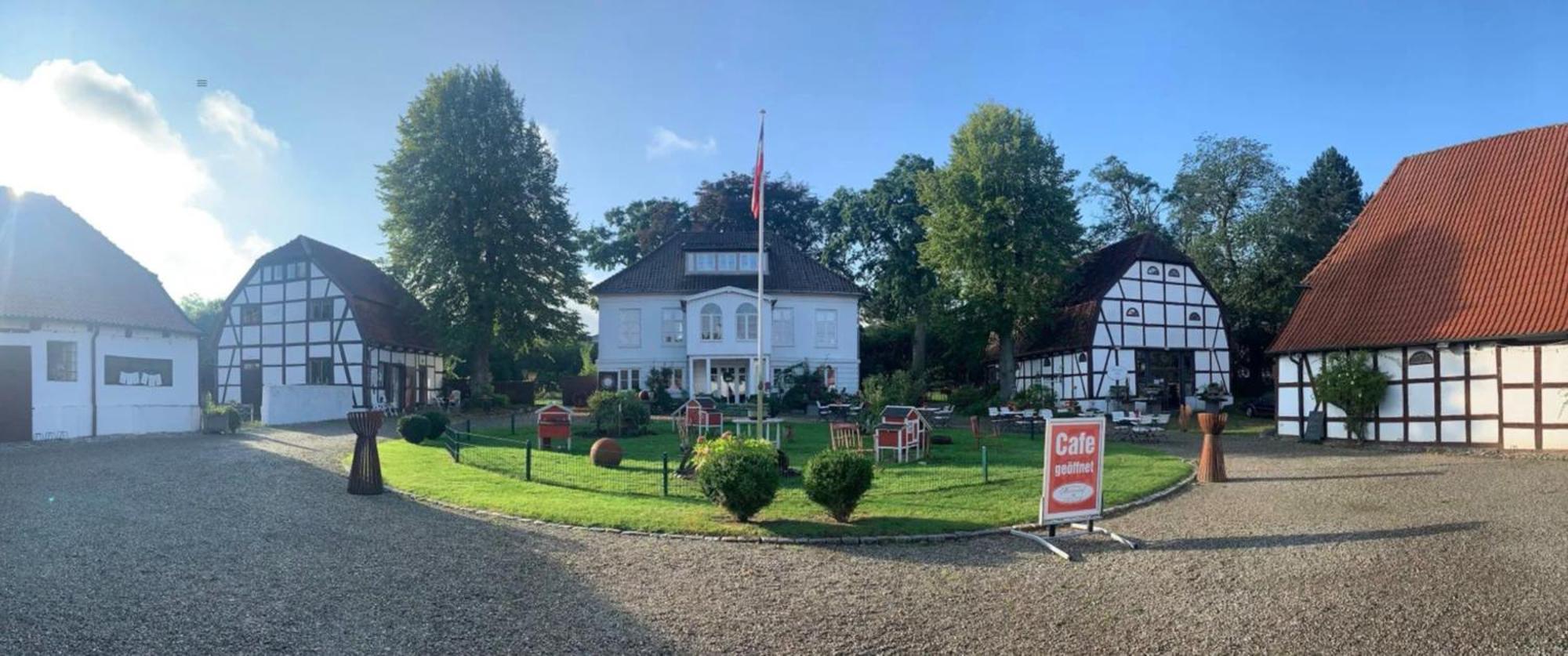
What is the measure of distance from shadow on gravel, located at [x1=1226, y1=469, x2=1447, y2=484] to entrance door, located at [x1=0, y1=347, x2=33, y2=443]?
2809 centimetres

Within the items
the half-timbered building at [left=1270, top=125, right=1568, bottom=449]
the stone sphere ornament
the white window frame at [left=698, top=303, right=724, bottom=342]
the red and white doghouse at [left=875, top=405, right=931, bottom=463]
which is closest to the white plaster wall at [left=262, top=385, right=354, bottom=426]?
the white window frame at [left=698, top=303, right=724, bottom=342]

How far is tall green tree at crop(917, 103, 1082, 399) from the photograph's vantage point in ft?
123

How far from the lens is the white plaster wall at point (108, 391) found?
23469 millimetres

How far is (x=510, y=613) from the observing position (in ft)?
24.0

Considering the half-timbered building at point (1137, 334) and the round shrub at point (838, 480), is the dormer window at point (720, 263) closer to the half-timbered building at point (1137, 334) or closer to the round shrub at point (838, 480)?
the half-timbered building at point (1137, 334)

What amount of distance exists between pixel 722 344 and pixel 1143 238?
62.5 ft

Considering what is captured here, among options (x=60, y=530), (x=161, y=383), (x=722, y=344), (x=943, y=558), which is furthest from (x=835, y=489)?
(x=722, y=344)

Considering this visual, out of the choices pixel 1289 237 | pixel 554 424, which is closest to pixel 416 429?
pixel 554 424

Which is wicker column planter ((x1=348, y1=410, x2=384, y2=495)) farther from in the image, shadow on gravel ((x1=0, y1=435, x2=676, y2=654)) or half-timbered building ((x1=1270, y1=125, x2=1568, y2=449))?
half-timbered building ((x1=1270, y1=125, x2=1568, y2=449))

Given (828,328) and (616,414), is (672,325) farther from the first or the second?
(616,414)

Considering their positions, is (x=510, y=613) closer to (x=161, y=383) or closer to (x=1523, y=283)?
(x=1523, y=283)

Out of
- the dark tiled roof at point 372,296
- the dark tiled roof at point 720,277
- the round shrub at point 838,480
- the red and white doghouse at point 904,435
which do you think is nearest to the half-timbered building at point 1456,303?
the red and white doghouse at point 904,435

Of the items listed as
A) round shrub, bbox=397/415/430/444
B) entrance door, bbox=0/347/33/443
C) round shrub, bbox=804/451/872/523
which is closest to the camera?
round shrub, bbox=804/451/872/523

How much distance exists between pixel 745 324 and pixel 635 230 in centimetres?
2079
